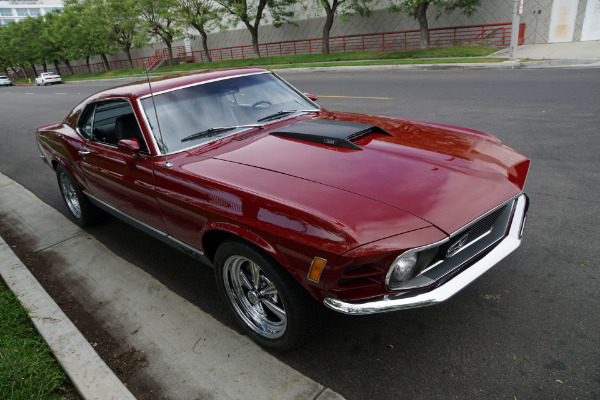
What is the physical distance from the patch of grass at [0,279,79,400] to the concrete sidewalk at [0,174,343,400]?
0.22ft

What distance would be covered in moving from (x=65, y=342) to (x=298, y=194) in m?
1.95

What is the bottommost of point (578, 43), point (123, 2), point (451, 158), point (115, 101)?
point (578, 43)

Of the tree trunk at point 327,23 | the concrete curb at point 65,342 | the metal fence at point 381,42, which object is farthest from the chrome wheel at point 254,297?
the tree trunk at point 327,23

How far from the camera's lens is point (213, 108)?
356 cm

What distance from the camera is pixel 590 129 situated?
6.57 m

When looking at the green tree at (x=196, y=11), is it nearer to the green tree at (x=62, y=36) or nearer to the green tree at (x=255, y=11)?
the green tree at (x=255, y=11)

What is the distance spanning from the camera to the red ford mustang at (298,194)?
220 centimetres

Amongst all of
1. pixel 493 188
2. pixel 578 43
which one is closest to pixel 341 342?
pixel 493 188

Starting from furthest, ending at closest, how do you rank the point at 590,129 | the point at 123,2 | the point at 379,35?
the point at 123,2 → the point at 379,35 → the point at 590,129

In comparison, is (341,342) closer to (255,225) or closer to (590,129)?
(255,225)

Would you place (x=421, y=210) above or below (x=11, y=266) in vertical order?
above

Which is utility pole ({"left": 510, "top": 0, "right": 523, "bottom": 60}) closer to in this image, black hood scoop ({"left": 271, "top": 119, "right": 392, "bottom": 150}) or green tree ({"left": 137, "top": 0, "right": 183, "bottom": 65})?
black hood scoop ({"left": 271, "top": 119, "right": 392, "bottom": 150})

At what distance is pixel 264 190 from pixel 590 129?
20.4ft

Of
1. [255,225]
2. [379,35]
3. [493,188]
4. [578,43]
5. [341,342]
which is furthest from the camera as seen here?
[379,35]
